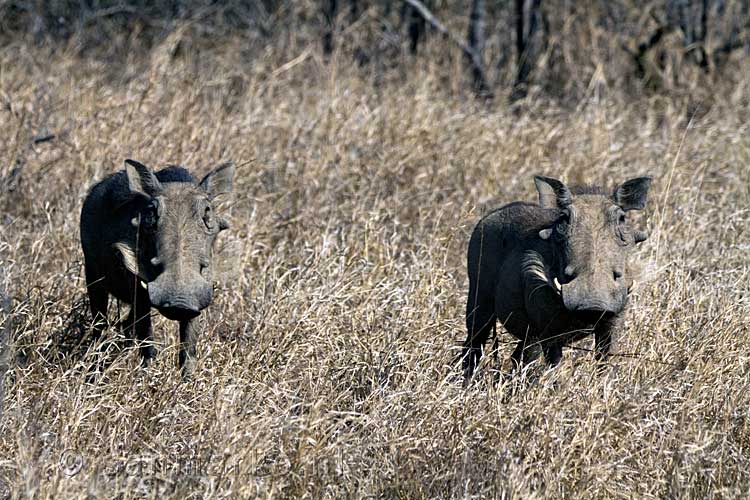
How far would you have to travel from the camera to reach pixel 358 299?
500cm

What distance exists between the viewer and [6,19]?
10953 mm

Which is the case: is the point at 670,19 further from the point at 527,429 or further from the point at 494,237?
the point at 527,429

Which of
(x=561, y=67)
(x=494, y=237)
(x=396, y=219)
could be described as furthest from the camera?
(x=561, y=67)

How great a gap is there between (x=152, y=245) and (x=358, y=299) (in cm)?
140

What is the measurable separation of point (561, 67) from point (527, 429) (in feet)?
19.7

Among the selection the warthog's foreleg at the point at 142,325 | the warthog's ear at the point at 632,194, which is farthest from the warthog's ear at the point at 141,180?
the warthog's ear at the point at 632,194

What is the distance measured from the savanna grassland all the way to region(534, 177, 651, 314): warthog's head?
398mm

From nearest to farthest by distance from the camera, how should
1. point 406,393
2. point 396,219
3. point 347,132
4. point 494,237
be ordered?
1. point 406,393
2. point 494,237
3. point 396,219
4. point 347,132

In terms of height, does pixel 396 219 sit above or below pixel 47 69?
below

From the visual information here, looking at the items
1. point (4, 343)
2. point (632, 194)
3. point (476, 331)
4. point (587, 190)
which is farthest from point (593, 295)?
point (4, 343)

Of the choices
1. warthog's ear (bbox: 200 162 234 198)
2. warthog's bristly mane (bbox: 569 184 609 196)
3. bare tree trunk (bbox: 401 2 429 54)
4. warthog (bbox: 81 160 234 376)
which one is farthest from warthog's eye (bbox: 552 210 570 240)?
bare tree trunk (bbox: 401 2 429 54)

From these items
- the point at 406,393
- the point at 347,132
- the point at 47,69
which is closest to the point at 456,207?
the point at 347,132

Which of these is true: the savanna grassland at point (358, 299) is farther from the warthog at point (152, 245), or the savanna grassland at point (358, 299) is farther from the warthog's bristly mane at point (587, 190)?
the warthog's bristly mane at point (587, 190)

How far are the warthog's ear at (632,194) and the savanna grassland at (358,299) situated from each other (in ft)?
1.49
